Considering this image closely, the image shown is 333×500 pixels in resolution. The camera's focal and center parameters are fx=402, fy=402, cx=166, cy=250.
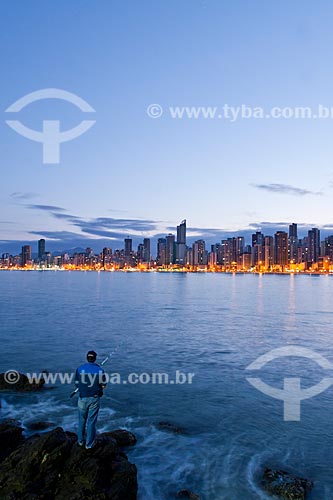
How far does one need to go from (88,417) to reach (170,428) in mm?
6398

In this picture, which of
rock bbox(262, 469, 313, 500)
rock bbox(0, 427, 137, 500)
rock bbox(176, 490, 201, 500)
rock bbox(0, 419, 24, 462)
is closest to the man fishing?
rock bbox(0, 427, 137, 500)

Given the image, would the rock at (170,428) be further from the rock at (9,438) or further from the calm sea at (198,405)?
the rock at (9,438)

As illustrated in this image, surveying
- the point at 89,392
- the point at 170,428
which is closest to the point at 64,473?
the point at 89,392

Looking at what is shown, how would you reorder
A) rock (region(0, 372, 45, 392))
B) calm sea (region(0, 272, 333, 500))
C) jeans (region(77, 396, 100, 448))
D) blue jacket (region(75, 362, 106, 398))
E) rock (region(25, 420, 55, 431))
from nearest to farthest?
blue jacket (region(75, 362, 106, 398)) → jeans (region(77, 396, 100, 448)) → calm sea (region(0, 272, 333, 500)) → rock (region(25, 420, 55, 431)) → rock (region(0, 372, 45, 392))

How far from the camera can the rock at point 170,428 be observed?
54.3ft

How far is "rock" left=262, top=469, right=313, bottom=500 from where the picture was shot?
11.7 m

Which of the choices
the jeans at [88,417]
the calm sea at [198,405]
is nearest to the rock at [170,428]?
the calm sea at [198,405]

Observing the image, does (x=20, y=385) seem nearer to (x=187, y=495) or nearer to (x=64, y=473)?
(x=64, y=473)

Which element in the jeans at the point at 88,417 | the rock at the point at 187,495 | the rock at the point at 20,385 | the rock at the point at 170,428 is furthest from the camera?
the rock at the point at 20,385

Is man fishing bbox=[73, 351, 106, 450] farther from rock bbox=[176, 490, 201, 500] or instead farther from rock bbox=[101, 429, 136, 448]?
rock bbox=[101, 429, 136, 448]

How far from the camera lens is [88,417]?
11414 millimetres

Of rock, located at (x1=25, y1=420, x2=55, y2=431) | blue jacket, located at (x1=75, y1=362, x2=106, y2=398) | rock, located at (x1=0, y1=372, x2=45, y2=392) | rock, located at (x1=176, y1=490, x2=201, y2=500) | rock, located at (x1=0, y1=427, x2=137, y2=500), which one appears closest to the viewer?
rock, located at (x1=0, y1=427, x2=137, y2=500)

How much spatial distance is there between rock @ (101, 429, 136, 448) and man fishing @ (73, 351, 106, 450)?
369 centimetres

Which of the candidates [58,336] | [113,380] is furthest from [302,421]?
[58,336]
